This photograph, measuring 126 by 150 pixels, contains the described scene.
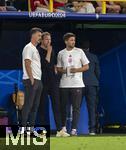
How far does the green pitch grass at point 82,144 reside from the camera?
31.1 ft

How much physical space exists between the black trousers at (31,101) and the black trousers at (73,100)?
0.57 m

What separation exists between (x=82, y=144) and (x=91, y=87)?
117 inches

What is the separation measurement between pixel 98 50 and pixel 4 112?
10.3 ft

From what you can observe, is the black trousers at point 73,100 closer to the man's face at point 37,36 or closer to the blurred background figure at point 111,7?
the man's face at point 37,36

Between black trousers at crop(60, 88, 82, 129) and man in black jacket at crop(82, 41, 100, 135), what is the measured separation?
575mm

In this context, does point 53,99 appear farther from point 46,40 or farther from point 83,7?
point 83,7

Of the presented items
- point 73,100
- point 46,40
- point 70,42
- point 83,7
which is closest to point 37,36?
point 46,40

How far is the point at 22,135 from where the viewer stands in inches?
432

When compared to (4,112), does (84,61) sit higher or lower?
higher

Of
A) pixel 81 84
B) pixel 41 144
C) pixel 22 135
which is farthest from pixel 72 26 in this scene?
pixel 41 144

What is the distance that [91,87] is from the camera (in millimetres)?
12898

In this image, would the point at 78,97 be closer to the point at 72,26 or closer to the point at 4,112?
the point at 4,112

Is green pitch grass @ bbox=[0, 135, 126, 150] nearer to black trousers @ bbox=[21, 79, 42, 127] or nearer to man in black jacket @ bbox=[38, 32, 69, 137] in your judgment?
black trousers @ bbox=[21, 79, 42, 127]

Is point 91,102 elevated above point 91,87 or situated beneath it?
situated beneath
